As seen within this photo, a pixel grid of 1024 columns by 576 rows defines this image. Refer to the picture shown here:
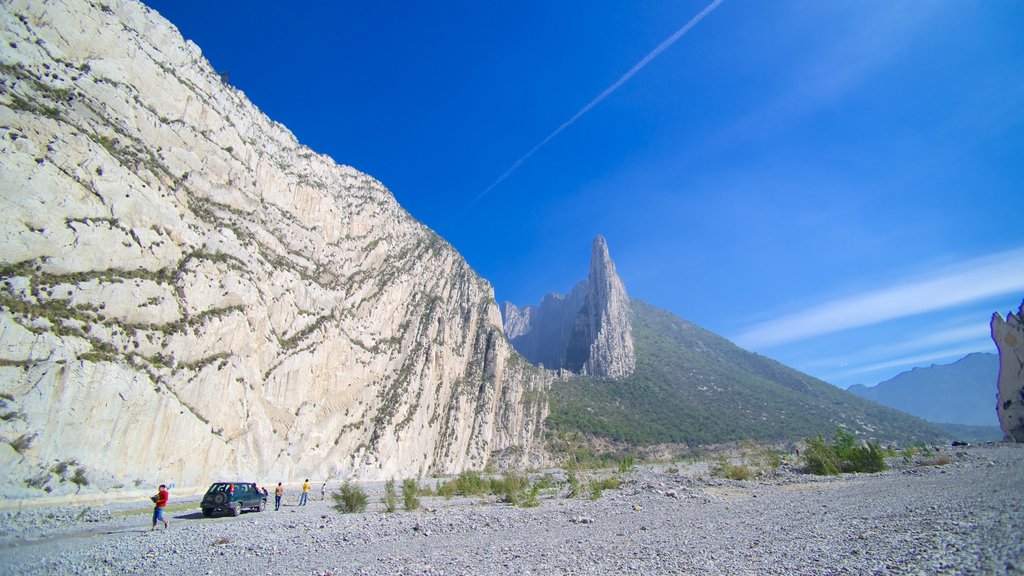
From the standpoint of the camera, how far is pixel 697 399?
97.1 metres

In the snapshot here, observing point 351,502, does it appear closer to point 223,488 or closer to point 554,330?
point 223,488

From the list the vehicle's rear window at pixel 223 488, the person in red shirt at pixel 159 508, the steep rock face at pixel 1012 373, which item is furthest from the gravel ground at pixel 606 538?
the steep rock face at pixel 1012 373

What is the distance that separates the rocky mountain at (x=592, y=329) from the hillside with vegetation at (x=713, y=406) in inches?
272

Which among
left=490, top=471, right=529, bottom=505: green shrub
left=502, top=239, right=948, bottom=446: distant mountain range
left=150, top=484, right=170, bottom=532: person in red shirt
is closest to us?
left=150, top=484, right=170, bottom=532: person in red shirt

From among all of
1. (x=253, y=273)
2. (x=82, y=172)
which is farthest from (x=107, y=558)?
(x=253, y=273)

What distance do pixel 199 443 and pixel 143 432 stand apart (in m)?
5.02

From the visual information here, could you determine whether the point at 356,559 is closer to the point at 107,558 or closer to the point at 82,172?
the point at 107,558

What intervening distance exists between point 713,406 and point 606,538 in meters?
90.4

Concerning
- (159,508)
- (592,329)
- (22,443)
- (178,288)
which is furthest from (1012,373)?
(592,329)

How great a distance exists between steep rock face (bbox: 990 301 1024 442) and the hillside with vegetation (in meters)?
31.0

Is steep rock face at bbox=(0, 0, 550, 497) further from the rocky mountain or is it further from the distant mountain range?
the rocky mountain

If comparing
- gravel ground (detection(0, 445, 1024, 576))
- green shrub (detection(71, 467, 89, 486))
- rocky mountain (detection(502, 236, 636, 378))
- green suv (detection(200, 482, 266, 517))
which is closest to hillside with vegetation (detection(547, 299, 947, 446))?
rocky mountain (detection(502, 236, 636, 378))

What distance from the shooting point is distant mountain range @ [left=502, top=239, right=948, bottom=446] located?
275 feet

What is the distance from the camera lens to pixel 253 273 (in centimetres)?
4622
